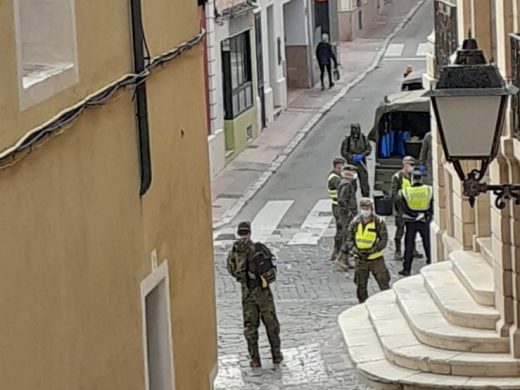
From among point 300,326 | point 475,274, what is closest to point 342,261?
point 300,326

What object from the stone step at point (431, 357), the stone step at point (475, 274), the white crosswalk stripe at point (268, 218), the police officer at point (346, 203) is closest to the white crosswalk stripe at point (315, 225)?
the white crosswalk stripe at point (268, 218)

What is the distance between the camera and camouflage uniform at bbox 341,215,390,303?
60.0 ft

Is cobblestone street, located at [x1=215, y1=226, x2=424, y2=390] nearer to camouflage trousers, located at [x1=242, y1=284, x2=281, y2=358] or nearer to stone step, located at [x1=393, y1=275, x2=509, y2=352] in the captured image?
camouflage trousers, located at [x1=242, y1=284, x2=281, y2=358]

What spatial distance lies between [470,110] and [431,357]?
7.31 metres

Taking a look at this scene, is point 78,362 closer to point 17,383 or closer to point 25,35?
point 17,383

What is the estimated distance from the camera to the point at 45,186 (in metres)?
8.48

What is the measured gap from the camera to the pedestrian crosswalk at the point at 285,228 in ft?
79.2

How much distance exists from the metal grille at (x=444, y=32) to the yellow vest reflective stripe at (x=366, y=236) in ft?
7.87

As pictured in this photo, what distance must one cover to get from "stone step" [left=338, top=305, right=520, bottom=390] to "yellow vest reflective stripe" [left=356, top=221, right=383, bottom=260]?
0.94 meters

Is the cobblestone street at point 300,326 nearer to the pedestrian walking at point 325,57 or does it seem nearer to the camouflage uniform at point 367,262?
the camouflage uniform at point 367,262

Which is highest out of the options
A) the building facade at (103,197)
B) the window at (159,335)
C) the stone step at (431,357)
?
the building facade at (103,197)

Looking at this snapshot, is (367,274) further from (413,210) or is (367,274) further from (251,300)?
(251,300)

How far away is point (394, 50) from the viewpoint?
163 feet

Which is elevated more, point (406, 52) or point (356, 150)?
point (356, 150)
